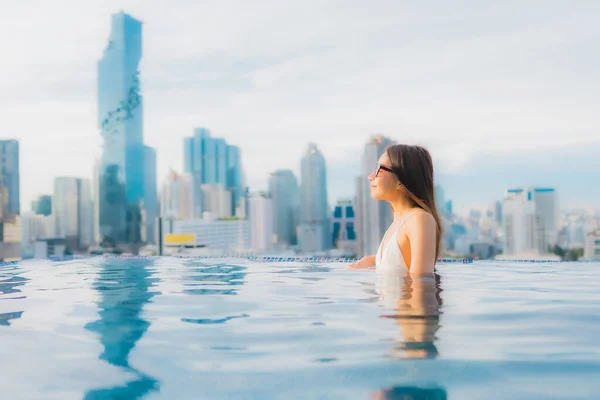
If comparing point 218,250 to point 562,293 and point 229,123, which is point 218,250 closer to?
point 229,123

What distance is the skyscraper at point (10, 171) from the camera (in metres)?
52.6

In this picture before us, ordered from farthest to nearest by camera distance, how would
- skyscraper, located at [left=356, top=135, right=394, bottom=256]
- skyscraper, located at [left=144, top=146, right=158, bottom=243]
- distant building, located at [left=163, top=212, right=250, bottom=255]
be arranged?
skyscraper, located at [left=144, top=146, right=158, bottom=243], distant building, located at [left=163, top=212, right=250, bottom=255], skyscraper, located at [left=356, top=135, right=394, bottom=256]

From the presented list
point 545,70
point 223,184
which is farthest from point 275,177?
point 545,70

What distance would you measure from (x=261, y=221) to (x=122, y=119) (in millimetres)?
21784

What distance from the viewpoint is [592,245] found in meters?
41.2

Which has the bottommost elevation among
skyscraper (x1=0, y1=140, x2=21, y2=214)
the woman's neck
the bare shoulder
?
the bare shoulder

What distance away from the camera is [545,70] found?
28406 millimetres

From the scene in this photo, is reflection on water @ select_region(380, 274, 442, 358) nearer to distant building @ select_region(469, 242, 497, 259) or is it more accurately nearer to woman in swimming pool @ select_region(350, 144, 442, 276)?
A: woman in swimming pool @ select_region(350, 144, 442, 276)

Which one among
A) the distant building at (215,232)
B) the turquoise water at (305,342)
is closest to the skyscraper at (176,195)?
the distant building at (215,232)

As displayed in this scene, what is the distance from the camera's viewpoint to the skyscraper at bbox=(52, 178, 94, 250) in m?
65.9

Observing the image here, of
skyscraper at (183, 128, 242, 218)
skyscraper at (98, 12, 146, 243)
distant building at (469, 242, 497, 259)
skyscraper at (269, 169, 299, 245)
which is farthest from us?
skyscraper at (183, 128, 242, 218)

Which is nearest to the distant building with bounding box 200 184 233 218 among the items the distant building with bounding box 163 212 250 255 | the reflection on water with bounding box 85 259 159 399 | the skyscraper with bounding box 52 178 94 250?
the distant building with bounding box 163 212 250 255

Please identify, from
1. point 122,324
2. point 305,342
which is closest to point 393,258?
point 305,342

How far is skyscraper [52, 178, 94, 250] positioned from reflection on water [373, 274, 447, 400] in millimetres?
65281
